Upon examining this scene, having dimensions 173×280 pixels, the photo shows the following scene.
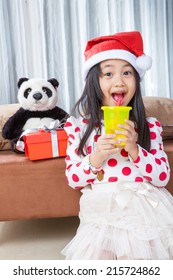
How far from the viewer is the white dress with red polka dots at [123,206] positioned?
894 millimetres

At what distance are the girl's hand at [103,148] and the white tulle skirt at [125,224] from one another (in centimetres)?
11

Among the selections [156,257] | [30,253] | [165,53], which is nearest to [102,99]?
[156,257]

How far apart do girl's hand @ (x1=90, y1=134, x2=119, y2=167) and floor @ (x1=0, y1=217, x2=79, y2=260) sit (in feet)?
1.73

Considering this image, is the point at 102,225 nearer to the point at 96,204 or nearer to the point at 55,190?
the point at 96,204

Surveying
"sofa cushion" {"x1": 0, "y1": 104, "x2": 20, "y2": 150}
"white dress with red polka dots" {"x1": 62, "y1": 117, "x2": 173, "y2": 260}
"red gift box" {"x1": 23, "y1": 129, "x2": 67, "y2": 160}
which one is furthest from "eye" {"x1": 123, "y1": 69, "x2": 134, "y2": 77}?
"sofa cushion" {"x1": 0, "y1": 104, "x2": 20, "y2": 150}

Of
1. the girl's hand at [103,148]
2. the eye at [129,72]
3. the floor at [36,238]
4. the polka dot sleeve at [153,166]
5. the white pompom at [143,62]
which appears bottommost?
the floor at [36,238]

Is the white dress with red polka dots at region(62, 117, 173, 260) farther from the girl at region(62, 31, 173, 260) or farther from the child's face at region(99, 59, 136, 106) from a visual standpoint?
the child's face at region(99, 59, 136, 106)

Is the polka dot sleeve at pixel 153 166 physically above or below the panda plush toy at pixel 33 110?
below

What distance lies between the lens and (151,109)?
140cm

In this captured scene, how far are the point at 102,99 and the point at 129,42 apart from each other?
21 cm

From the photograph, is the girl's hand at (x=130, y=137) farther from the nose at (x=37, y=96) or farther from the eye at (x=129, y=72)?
the nose at (x=37, y=96)

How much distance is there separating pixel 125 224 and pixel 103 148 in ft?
0.79

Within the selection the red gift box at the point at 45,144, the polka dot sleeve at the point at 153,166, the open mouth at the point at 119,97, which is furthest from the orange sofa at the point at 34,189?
the open mouth at the point at 119,97
